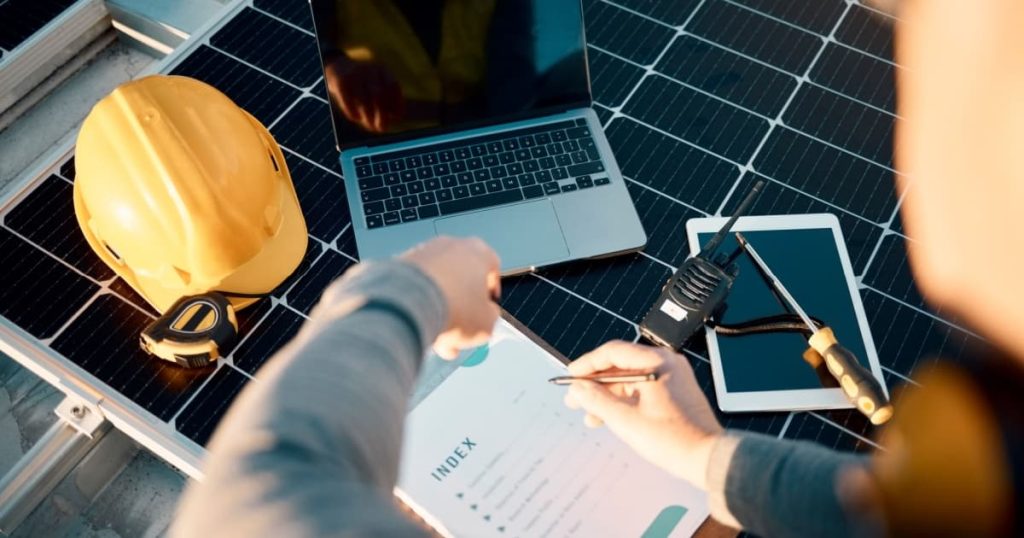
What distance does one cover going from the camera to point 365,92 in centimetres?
116

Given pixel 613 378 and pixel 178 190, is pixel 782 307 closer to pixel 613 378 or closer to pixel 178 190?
pixel 613 378

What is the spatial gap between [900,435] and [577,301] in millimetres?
567

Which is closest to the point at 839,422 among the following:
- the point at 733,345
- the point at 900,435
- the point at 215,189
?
the point at 733,345

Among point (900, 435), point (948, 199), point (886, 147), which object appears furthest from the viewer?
point (886, 147)

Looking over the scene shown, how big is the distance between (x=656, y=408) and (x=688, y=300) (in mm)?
191

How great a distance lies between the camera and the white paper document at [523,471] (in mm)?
949

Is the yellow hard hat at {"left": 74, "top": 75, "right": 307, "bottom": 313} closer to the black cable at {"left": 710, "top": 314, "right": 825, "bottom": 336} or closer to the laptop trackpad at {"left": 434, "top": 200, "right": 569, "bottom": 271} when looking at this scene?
the laptop trackpad at {"left": 434, "top": 200, "right": 569, "bottom": 271}

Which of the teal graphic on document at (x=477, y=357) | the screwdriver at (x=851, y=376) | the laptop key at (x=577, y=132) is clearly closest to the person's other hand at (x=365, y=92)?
the laptop key at (x=577, y=132)

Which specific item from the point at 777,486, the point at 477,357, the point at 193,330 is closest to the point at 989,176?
the point at 777,486

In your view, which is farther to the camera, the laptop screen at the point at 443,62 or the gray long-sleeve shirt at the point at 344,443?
the laptop screen at the point at 443,62

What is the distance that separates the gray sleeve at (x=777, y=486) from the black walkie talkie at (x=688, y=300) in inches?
7.6

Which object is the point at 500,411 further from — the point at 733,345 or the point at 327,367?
the point at 327,367

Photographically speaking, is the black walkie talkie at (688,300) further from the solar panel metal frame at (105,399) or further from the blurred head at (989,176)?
the solar panel metal frame at (105,399)

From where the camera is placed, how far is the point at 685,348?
1.10 m
